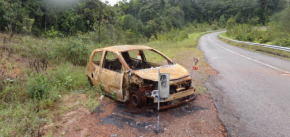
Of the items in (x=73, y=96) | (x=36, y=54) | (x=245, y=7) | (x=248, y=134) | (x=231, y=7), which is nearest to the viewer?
(x=248, y=134)

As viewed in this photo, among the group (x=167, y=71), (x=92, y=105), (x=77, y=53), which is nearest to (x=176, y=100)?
(x=167, y=71)

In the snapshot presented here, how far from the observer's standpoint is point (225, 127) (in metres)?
3.93

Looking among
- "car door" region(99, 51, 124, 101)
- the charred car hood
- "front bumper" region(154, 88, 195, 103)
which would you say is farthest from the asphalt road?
"car door" region(99, 51, 124, 101)

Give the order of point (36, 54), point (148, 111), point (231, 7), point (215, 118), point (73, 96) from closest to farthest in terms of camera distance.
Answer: point (215, 118) < point (148, 111) < point (73, 96) < point (36, 54) < point (231, 7)

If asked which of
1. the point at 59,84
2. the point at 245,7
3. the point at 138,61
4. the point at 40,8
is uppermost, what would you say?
the point at 245,7

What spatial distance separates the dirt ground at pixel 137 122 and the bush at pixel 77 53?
4.58 meters

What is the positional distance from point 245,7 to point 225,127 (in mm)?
90839

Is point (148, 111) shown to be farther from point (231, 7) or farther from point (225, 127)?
point (231, 7)

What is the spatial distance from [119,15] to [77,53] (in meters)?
4.24

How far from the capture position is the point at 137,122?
4.25 meters

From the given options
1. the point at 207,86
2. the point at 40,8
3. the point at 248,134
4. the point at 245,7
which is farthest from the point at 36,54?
the point at 245,7

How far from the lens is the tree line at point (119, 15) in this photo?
484 inches

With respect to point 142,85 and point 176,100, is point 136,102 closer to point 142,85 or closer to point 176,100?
point 142,85

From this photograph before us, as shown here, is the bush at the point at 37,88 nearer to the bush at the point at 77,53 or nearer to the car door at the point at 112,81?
the car door at the point at 112,81
